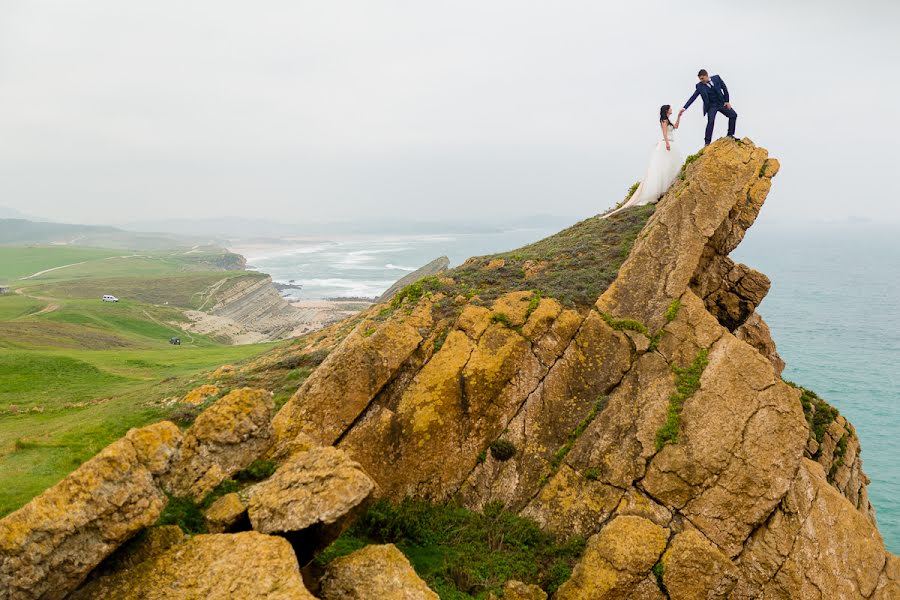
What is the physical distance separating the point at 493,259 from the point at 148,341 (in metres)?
61.5

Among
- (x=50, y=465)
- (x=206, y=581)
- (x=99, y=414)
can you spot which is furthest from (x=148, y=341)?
(x=206, y=581)

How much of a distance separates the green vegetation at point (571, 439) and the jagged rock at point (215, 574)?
878 centimetres

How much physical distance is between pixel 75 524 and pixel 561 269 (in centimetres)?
1786

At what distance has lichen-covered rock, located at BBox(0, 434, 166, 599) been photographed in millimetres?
7648

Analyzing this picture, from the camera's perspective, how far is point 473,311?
18.1m

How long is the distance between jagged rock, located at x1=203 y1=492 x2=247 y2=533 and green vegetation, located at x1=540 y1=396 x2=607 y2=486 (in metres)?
8.78

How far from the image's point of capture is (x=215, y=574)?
8.24 metres

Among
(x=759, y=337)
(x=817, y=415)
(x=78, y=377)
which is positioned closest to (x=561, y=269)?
(x=759, y=337)

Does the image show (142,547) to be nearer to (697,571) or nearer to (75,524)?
(75,524)

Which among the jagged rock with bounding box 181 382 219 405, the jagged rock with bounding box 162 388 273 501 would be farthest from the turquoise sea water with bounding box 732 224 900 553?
the jagged rock with bounding box 181 382 219 405

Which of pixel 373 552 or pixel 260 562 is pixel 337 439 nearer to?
pixel 373 552

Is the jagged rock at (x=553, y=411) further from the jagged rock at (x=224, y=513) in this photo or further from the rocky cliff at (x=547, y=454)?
the jagged rock at (x=224, y=513)

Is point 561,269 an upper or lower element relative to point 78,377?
upper

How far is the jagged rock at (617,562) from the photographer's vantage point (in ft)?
38.8
